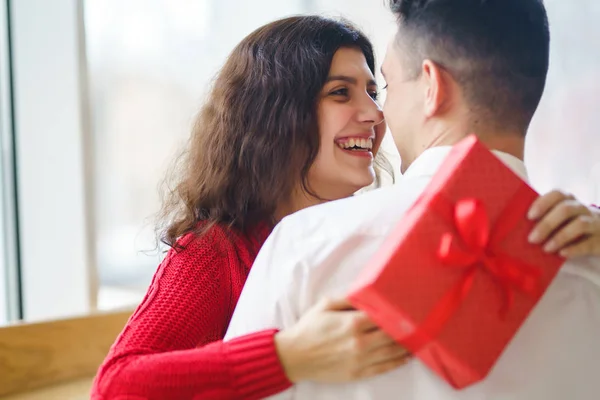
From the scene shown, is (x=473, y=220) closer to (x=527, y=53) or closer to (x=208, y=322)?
(x=527, y=53)

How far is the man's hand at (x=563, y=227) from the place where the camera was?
0.72m

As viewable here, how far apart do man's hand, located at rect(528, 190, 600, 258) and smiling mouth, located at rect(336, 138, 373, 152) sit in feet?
2.00

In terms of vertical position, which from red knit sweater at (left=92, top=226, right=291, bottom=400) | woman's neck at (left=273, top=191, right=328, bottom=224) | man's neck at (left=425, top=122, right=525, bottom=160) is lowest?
red knit sweater at (left=92, top=226, right=291, bottom=400)

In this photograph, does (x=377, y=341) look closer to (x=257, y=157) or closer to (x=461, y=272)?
(x=461, y=272)

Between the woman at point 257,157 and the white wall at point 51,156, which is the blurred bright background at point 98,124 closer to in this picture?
the white wall at point 51,156

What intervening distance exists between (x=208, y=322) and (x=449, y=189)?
1.88 feet

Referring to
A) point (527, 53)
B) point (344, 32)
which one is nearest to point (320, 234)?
point (527, 53)

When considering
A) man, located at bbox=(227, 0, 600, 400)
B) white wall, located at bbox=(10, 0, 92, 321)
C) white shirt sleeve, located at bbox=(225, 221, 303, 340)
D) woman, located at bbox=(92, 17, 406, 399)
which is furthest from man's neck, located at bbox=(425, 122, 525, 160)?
white wall, located at bbox=(10, 0, 92, 321)

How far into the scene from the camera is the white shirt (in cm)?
74

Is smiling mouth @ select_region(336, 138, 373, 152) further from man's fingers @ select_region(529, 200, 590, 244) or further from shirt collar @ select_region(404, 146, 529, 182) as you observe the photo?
man's fingers @ select_region(529, 200, 590, 244)

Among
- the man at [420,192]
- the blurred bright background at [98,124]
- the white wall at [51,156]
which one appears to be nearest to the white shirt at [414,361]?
the man at [420,192]

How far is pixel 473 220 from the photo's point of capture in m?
0.66

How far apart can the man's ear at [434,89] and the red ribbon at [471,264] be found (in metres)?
0.20

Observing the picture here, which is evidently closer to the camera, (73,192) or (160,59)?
(73,192)
